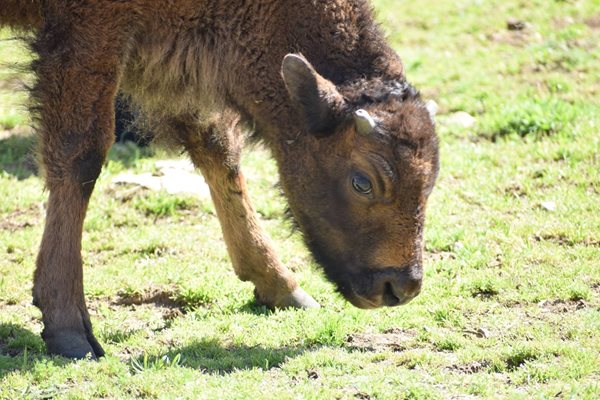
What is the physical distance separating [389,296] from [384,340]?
0.53 m

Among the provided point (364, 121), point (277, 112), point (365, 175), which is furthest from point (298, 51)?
point (365, 175)

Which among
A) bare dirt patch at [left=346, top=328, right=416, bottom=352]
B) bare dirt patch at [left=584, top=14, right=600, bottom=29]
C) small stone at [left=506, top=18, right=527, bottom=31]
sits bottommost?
bare dirt patch at [left=346, top=328, right=416, bottom=352]

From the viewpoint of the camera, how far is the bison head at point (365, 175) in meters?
6.68

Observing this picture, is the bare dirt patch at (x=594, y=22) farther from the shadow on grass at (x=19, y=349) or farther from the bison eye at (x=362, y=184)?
the shadow on grass at (x=19, y=349)

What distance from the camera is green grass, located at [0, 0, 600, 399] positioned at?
250 inches

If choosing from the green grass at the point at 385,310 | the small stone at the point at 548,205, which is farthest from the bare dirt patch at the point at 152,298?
the small stone at the point at 548,205

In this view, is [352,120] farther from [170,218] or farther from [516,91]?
[516,91]

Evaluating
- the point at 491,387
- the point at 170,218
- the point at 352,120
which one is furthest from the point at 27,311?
the point at 491,387

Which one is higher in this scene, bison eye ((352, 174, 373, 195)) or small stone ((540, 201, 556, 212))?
bison eye ((352, 174, 373, 195))

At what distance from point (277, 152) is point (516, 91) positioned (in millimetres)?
6233

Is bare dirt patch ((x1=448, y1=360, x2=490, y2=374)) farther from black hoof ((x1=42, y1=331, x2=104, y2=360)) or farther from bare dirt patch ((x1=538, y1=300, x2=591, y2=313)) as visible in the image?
black hoof ((x1=42, y1=331, x2=104, y2=360))

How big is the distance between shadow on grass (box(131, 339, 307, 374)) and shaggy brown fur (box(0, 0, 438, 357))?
0.50 metres

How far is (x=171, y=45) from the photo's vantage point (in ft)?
24.0

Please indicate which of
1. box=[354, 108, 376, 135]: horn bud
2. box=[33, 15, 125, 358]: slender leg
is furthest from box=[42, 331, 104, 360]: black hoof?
box=[354, 108, 376, 135]: horn bud
